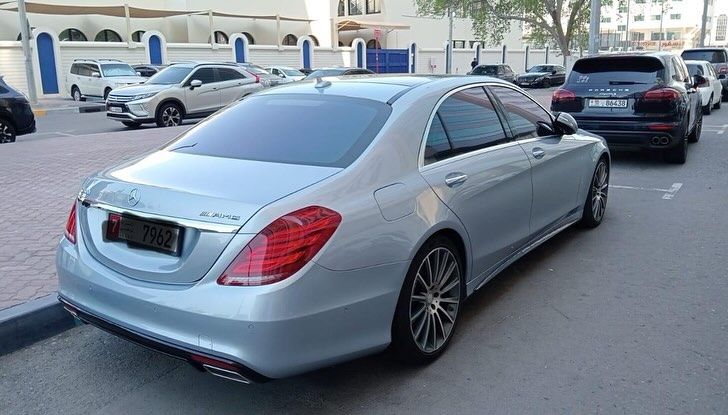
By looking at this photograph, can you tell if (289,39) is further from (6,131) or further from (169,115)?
(6,131)

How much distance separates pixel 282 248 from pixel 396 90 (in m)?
1.57

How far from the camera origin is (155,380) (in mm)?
3510

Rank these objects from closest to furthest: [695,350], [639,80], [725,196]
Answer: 1. [695,350]
2. [725,196]
3. [639,80]

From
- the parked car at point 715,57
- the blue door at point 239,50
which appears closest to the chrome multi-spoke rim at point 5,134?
the parked car at point 715,57

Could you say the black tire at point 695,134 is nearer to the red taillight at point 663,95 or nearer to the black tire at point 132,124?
the red taillight at point 663,95

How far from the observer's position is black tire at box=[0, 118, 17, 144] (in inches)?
487

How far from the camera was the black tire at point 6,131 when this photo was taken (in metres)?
12.4

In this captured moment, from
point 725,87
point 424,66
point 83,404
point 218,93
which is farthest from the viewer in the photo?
point 424,66

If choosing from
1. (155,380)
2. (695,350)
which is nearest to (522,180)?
(695,350)

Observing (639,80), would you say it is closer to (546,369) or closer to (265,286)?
(546,369)

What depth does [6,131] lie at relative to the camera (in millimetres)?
12453

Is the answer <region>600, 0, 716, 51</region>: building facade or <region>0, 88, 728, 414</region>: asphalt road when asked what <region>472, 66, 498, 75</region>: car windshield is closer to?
<region>0, 88, 728, 414</region>: asphalt road

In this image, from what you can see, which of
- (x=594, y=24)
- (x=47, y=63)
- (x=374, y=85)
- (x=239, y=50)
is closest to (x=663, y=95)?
(x=374, y=85)

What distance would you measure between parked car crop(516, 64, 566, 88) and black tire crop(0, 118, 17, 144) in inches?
1153
